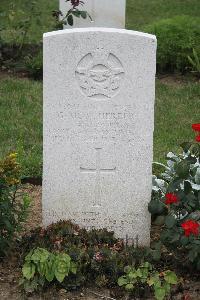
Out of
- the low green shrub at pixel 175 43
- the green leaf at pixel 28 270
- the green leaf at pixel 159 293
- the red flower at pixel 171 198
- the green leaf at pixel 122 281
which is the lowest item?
the green leaf at pixel 159 293

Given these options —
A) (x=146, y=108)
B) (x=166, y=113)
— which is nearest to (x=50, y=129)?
(x=146, y=108)

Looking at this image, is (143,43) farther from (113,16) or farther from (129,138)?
(113,16)

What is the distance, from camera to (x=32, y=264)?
4285 millimetres

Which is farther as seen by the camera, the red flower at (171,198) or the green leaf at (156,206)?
the green leaf at (156,206)

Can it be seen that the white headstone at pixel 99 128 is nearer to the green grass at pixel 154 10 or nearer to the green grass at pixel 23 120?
Result: the green grass at pixel 23 120

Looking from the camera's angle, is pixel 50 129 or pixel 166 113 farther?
pixel 166 113

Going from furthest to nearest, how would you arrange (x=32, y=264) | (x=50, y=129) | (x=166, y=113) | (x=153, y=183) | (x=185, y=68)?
(x=185, y=68) < (x=166, y=113) < (x=153, y=183) < (x=50, y=129) < (x=32, y=264)

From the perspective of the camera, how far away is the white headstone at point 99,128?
14.6 feet

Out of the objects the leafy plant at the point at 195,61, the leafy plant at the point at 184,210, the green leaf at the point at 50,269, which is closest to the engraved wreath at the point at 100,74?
the leafy plant at the point at 184,210

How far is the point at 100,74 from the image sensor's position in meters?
4.50

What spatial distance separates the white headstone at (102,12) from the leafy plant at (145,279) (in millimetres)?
5437

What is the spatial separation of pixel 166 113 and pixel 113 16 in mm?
1987

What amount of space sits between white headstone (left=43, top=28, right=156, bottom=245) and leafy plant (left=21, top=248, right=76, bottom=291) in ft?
1.74

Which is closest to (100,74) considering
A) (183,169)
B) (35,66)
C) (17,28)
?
(183,169)
